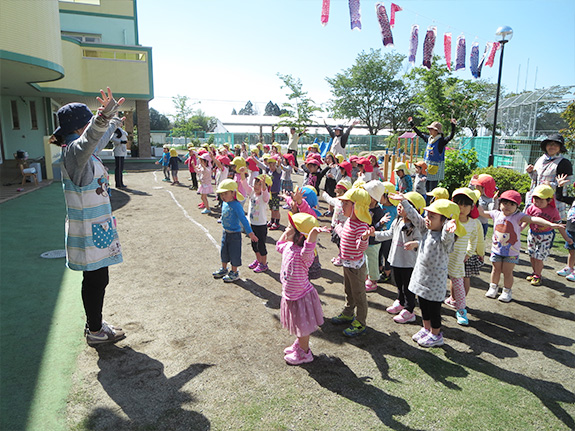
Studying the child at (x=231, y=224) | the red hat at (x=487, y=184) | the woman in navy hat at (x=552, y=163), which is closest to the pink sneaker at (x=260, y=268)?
the child at (x=231, y=224)

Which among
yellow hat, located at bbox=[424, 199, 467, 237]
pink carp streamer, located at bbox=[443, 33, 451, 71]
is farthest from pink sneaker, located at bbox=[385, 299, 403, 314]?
pink carp streamer, located at bbox=[443, 33, 451, 71]

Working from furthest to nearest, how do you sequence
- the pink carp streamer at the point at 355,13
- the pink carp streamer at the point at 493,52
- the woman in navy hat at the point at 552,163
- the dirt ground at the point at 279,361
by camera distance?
the pink carp streamer at the point at 493,52 < the pink carp streamer at the point at 355,13 < the woman in navy hat at the point at 552,163 < the dirt ground at the point at 279,361

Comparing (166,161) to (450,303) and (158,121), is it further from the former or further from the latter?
(158,121)

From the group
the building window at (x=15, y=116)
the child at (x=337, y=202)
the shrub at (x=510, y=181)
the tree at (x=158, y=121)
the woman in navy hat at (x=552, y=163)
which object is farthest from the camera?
the tree at (x=158, y=121)

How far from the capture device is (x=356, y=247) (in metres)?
4.40

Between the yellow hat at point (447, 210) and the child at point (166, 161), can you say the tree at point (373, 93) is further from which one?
the yellow hat at point (447, 210)

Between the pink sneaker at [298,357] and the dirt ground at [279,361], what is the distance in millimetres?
81

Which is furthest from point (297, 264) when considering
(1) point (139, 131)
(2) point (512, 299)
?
(1) point (139, 131)

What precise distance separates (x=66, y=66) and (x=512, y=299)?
77.0 ft

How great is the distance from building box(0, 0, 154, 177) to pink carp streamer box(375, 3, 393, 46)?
34.5ft

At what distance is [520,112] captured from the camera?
18.2 metres

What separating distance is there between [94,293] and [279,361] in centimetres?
206

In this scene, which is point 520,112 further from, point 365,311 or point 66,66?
point 66,66

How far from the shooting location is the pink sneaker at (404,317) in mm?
4844
